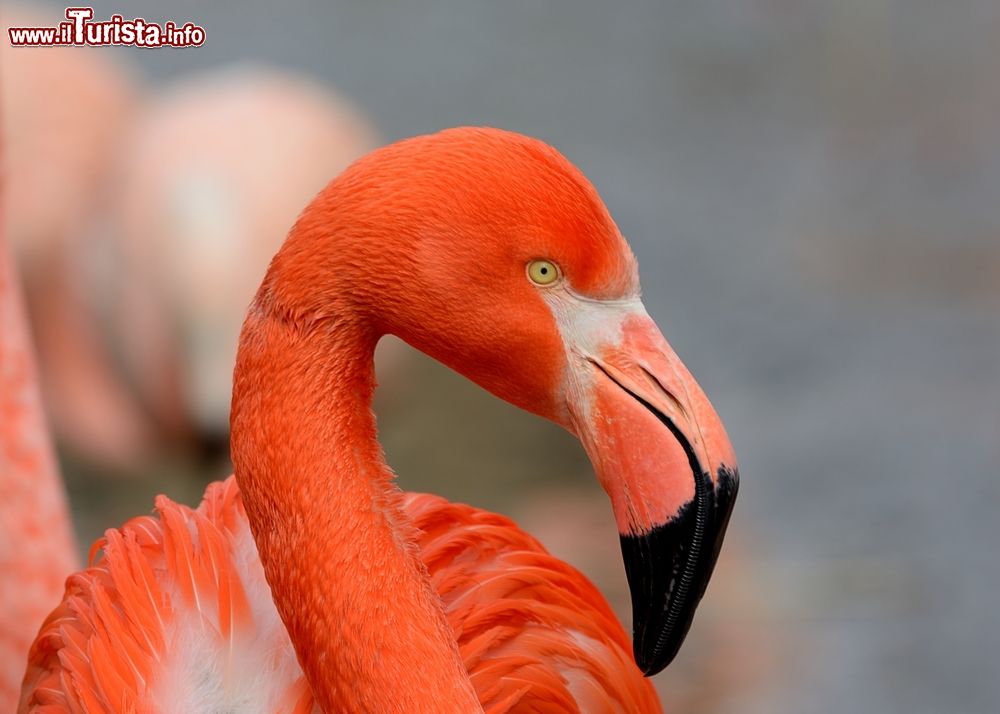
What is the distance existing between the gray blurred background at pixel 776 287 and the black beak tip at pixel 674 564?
92.1 inches

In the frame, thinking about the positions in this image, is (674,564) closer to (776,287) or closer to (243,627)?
(243,627)

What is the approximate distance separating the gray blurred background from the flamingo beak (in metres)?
2.38

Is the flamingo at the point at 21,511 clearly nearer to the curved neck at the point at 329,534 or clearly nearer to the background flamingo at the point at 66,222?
the curved neck at the point at 329,534

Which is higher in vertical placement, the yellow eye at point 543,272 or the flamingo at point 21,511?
the yellow eye at point 543,272

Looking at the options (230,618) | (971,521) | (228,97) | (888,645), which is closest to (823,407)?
(971,521)

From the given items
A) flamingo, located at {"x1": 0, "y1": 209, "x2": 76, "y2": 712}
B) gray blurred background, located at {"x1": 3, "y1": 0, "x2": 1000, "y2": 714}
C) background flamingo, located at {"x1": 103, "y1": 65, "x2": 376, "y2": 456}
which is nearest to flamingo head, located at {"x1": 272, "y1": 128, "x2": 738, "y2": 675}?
flamingo, located at {"x1": 0, "y1": 209, "x2": 76, "y2": 712}

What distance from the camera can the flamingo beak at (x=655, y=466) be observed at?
1.51m

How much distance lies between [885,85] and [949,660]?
4.42 meters

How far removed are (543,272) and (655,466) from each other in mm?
269

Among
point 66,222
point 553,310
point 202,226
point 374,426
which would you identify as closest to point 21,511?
point 374,426

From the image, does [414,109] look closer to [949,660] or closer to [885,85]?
[885,85]

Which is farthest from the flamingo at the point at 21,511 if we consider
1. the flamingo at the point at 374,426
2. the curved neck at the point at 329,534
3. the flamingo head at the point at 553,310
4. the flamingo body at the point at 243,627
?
the flamingo head at the point at 553,310

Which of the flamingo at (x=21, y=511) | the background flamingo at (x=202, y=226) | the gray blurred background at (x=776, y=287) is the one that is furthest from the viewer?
the background flamingo at (x=202, y=226)

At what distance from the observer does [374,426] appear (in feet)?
5.62
